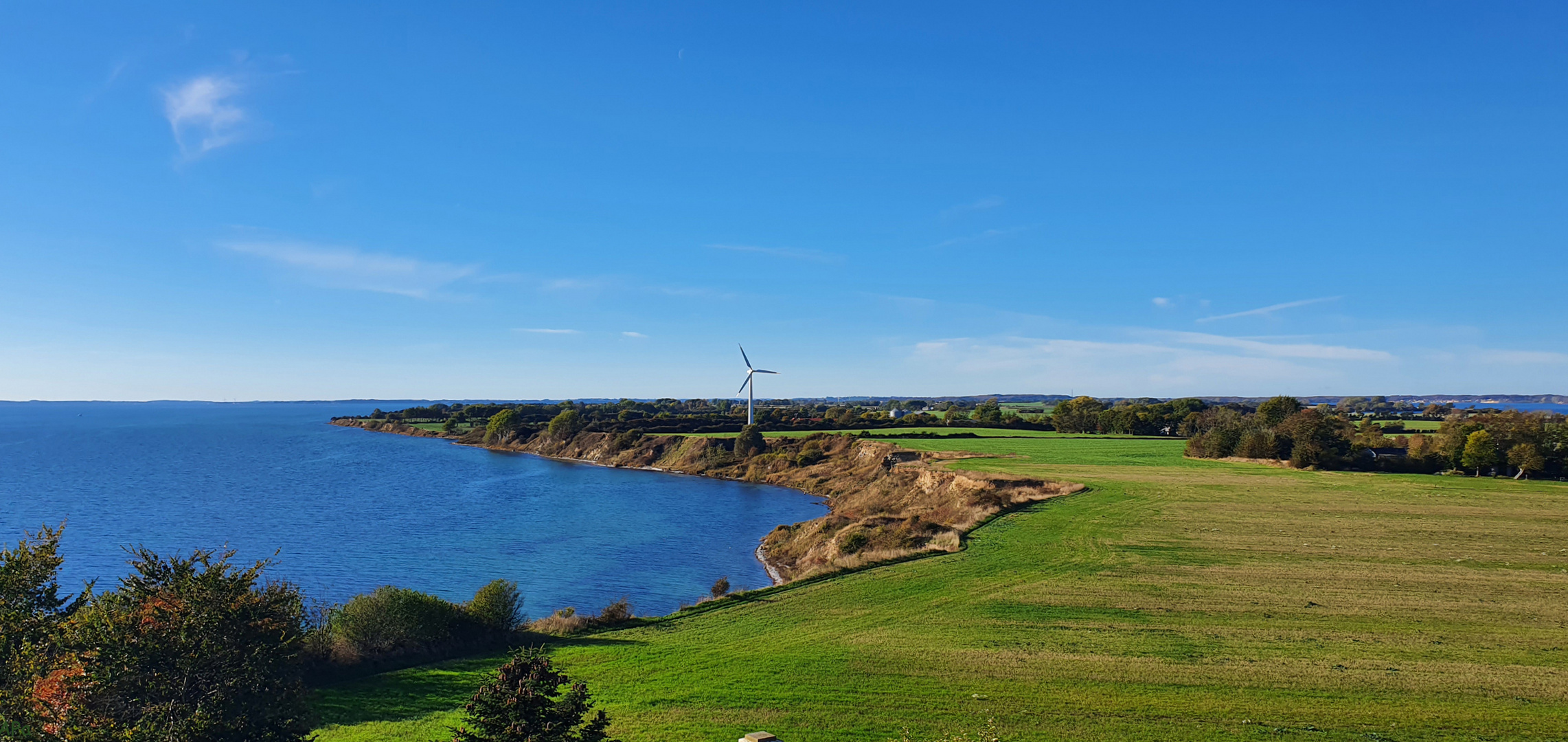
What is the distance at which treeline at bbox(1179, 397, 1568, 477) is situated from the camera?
60750 millimetres

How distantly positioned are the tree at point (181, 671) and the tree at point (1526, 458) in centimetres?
8494

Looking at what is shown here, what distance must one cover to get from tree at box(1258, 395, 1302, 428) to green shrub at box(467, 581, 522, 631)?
94.1 m

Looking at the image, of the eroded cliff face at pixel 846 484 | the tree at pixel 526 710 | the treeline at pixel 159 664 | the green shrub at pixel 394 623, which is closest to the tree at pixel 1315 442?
the eroded cliff face at pixel 846 484

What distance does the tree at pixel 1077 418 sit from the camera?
136625mm

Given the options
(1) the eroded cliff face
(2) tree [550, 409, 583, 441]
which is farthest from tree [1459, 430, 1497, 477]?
(2) tree [550, 409, 583, 441]

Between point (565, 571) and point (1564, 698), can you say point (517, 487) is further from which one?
point (1564, 698)

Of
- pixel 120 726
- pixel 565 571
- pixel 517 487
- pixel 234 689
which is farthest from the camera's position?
pixel 517 487

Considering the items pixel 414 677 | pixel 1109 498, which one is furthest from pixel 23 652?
pixel 1109 498

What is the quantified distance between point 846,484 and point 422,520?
Answer: 46.0 metres

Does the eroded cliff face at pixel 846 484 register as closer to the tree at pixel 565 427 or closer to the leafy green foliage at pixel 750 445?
the leafy green foliage at pixel 750 445

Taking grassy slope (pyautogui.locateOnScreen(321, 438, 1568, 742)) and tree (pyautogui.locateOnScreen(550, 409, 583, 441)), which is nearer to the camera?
grassy slope (pyautogui.locateOnScreen(321, 438, 1568, 742))

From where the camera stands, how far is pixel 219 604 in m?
14.0

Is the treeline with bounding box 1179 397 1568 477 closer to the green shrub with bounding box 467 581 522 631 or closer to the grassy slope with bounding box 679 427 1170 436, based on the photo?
the grassy slope with bounding box 679 427 1170 436

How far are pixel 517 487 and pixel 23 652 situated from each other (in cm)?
8052
